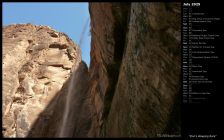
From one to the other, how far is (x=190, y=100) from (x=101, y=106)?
30.1 feet

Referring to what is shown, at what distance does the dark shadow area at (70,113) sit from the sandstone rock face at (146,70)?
8022 mm

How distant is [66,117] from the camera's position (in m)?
30.2

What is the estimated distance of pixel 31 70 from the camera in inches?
1308

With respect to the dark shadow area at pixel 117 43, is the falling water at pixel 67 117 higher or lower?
lower

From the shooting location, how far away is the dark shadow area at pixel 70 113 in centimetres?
2903

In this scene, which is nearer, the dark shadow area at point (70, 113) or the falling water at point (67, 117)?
the dark shadow area at point (70, 113)

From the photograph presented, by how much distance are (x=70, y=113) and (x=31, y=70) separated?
4.77m

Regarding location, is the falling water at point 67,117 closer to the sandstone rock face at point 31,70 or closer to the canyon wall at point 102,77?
the canyon wall at point 102,77

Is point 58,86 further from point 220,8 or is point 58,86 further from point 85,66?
point 220,8

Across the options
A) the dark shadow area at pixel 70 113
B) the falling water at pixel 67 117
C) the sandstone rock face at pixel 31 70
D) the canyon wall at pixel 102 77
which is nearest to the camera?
the canyon wall at pixel 102 77

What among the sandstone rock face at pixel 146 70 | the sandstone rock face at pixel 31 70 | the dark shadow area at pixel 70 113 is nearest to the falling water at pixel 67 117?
the dark shadow area at pixel 70 113

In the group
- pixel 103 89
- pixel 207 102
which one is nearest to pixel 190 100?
pixel 207 102

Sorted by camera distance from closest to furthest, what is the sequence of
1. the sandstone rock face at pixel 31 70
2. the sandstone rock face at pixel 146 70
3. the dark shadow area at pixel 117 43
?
1. the sandstone rock face at pixel 146 70
2. the dark shadow area at pixel 117 43
3. the sandstone rock face at pixel 31 70

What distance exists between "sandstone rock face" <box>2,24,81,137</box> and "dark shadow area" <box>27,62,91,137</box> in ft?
0.61
